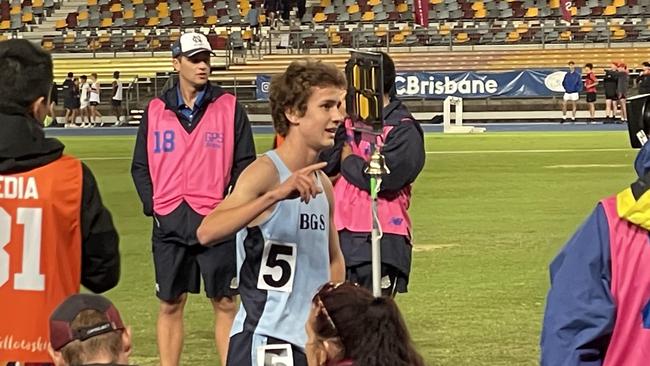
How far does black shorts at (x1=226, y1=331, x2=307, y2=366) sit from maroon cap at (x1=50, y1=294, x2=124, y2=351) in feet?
4.67

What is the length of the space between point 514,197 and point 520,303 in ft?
26.7

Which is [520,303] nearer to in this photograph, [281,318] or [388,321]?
[281,318]

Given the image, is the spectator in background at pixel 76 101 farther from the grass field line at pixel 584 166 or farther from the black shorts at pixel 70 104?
the grass field line at pixel 584 166

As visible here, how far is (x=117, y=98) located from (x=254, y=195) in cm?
3594

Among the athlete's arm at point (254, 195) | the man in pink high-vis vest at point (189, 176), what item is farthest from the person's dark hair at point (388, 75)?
the athlete's arm at point (254, 195)

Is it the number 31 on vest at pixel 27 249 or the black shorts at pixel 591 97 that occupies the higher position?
the number 31 on vest at pixel 27 249

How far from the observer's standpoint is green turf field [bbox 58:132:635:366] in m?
9.53

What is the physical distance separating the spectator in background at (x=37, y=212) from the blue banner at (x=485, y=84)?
34.7 metres

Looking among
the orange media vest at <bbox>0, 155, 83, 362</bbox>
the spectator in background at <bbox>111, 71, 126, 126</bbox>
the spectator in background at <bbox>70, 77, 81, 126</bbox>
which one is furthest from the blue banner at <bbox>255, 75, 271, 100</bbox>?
the orange media vest at <bbox>0, 155, 83, 362</bbox>

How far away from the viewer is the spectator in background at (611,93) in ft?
119

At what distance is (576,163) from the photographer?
2398cm

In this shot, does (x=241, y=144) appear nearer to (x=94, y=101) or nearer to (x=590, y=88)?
(x=590, y=88)

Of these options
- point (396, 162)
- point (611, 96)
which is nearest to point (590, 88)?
point (611, 96)

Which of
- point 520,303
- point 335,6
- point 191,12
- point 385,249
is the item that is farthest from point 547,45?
point 385,249
